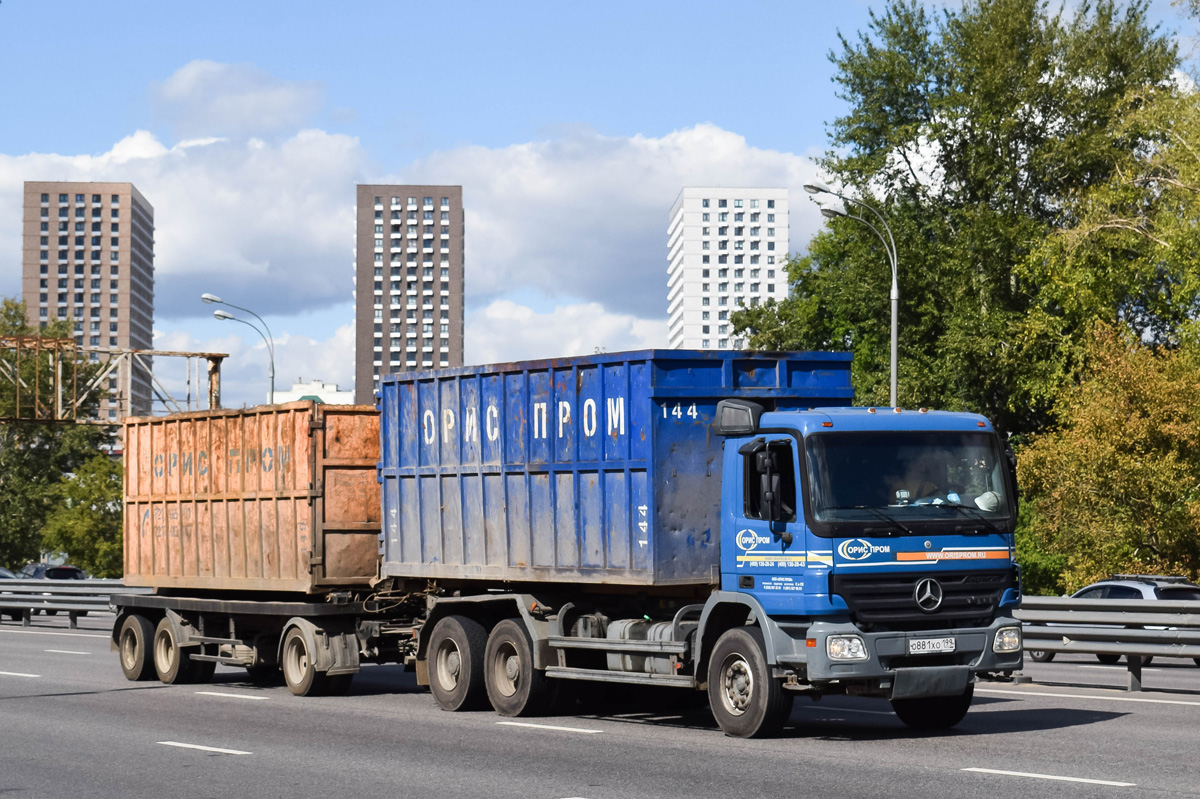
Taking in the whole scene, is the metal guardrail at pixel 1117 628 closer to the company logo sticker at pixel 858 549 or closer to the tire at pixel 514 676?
the company logo sticker at pixel 858 549

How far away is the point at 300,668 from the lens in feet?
55.4

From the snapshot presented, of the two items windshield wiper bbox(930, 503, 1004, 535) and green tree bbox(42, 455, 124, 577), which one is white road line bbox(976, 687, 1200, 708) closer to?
windshield wiper bbox(930, 503, 1004, 535)

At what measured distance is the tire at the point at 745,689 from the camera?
11594 millimetres

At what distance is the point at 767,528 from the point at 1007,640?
209cm

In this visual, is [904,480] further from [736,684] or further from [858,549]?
[736,684]

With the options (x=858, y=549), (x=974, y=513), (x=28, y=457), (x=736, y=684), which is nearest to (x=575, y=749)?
(x=736, y=684)

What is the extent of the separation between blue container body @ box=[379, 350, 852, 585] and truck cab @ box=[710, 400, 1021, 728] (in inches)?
21.2

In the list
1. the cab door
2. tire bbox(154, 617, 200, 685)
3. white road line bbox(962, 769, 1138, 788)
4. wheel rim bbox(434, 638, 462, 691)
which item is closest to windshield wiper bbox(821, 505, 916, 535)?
the cab door

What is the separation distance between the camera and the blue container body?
12.7m

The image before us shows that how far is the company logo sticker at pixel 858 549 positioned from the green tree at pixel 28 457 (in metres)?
74.5

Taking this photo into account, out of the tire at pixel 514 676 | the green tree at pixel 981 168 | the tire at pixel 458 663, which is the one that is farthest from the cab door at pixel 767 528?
the green tree at pixel 981 168

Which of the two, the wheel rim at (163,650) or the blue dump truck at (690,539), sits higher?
the blue dump truck at (690,539)

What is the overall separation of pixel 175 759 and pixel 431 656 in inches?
162

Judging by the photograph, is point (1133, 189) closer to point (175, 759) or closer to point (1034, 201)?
point (1034, 201)
